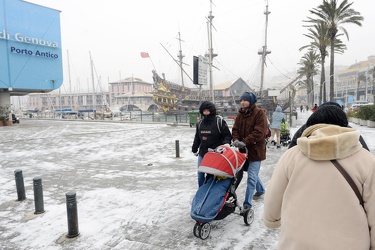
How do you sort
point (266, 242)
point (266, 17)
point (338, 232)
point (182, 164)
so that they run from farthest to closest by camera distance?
1. point (266, 17)
2. point (182, 164)
3. point (266, 242)
4. point (338, 232)

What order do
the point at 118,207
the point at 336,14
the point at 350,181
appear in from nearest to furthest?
the point at 350,181, the point at 118,207, the point at 336,14

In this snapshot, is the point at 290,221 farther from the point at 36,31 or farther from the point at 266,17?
the point at 266,17

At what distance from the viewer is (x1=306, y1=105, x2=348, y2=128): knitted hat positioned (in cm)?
178

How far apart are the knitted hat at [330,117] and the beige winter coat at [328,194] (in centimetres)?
10

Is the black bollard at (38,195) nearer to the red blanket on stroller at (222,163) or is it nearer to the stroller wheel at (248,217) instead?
the red blanket on stroller at (222,163)

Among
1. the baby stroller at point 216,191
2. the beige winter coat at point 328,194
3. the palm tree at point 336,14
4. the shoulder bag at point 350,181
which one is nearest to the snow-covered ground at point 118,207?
the baby stroller at point 216,191

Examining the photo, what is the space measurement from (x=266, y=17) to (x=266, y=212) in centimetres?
4777

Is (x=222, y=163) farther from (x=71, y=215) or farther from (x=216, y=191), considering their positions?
(x=71, y=215)

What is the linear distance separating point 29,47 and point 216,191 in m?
27.6

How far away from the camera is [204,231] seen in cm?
374

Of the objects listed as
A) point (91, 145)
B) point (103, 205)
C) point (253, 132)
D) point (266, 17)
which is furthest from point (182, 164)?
point (266, 17)

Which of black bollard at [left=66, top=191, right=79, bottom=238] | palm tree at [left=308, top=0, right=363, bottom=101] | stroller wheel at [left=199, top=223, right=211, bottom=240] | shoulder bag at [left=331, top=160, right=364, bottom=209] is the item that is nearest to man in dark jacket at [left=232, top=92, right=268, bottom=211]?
stroller wheel at [left=199, top=223, right=211, bottom=240]

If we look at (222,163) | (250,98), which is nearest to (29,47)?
(250,98)

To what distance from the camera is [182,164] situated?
8.62 meters
